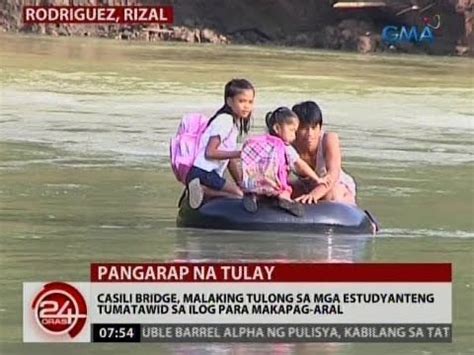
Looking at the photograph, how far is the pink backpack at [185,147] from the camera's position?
265 inches

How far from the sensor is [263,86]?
6777 millimetres

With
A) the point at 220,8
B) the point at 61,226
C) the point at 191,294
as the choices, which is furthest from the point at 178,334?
the point at 220,8

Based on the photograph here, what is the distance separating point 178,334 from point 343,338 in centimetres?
49

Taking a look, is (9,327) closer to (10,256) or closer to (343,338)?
(10,256)

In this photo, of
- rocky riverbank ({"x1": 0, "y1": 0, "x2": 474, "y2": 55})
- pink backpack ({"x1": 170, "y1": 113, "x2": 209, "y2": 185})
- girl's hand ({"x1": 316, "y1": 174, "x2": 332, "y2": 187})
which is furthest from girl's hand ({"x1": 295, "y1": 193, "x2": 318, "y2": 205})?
rocky riverbank ({"x1": 0, "y1": 0, "x2": 474, "y2": 55})

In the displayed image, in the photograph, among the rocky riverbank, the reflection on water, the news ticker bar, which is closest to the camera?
the news ticker bar

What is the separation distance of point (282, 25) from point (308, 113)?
0.41m

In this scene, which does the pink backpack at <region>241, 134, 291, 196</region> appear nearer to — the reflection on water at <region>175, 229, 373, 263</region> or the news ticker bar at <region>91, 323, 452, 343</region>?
the reflection on water at <region>175, 229, 373, 263</region>

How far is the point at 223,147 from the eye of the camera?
6.73 m

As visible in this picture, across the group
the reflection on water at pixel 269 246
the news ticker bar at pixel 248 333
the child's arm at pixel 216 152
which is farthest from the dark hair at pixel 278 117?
the news ticker bar at pixel 248 333

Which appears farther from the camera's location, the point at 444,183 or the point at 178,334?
the point at 444,183

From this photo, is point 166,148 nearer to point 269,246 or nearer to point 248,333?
point 269,246

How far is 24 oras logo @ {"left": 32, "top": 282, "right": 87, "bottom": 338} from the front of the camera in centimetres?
659

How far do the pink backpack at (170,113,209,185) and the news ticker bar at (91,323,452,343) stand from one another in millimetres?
487
